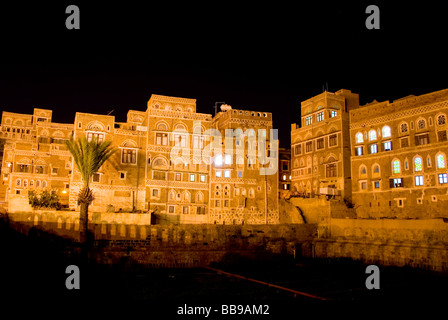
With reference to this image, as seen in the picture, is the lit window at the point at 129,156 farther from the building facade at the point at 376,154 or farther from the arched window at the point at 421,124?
the arched window at the point at 421,124

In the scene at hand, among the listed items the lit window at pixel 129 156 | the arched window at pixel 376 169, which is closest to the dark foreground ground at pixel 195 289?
the arched window at pixel 376 169

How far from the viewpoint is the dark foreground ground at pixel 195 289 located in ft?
78.3

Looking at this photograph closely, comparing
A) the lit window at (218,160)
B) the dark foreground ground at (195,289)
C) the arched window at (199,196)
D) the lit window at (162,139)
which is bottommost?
the dark foreground ground at (195,289)

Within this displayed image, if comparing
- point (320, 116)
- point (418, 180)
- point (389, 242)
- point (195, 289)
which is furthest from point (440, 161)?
point (195, 289)

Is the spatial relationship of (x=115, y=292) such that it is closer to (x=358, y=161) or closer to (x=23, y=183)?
(x=358, y=161)

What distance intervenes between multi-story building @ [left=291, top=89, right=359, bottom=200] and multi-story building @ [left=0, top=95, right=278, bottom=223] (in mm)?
6184

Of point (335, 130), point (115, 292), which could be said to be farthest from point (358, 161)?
point (115, 292)

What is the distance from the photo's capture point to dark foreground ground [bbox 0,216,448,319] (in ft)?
78.3

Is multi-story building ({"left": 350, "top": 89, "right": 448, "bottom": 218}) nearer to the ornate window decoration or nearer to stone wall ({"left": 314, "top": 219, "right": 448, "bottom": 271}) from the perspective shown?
the ornate window decoration

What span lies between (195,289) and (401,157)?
30.7 metres

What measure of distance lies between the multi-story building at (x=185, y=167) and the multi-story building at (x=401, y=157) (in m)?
10.6

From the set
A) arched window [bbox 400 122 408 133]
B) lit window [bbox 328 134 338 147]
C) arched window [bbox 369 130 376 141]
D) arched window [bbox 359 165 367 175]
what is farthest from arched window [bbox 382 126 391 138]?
lit window [bbox 328 134 338 147]

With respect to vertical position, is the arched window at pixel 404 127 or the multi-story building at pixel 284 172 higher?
the arched window at pixel 404 127

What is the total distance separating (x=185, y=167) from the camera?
53.6m
